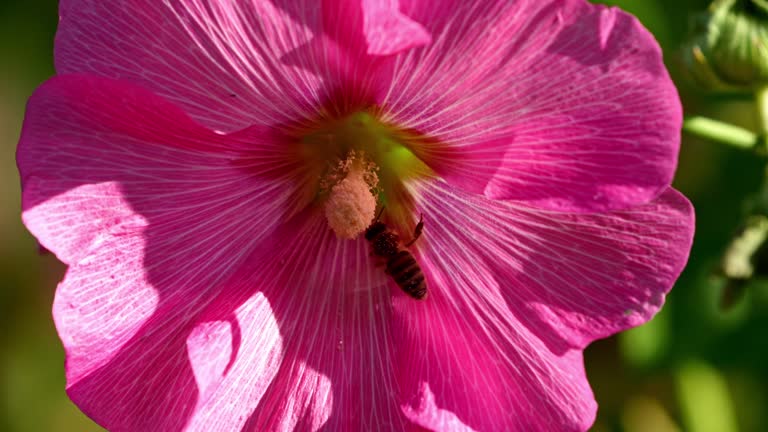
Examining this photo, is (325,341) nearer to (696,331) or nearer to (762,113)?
(762,113)

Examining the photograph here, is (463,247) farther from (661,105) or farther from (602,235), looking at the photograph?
(661,105)

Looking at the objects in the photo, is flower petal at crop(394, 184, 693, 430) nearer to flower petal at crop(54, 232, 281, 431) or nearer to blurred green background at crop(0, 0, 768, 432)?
flower petal at crop(54, 232, 281, 431)

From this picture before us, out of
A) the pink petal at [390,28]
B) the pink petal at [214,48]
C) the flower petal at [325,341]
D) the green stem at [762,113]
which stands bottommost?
the green stem at [762,113]

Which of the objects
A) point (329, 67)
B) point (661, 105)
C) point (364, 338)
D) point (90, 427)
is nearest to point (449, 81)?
point (329, 67)

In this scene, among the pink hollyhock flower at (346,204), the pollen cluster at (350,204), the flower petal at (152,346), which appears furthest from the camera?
the pollen cluster at (350,204)

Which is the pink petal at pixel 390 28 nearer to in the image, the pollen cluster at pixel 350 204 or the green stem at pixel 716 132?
the pollen cluster at pixel 350 204

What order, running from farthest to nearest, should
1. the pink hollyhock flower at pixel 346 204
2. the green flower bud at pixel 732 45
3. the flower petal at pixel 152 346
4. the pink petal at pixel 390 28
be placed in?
1. the green flower bud at pixel 732 45
2. the flower petal at pixel 152 346
3. the pink hollyhock flower at pixel 346 204
4. the pink petal at pixel 390 28

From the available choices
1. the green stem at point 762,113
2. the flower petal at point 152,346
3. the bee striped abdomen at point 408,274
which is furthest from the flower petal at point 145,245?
the green stem at point 762,113
